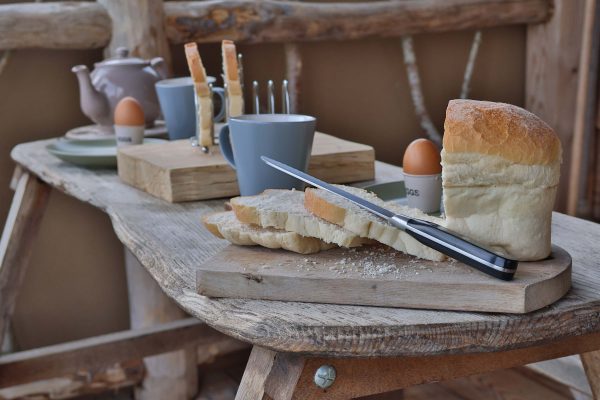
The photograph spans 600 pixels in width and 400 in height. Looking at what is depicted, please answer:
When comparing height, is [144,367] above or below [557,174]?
below

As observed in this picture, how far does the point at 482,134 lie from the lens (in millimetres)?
717

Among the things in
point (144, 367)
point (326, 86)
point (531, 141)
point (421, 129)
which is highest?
point (531, 141)

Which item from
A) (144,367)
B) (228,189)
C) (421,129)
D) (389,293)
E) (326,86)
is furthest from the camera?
(421,129)

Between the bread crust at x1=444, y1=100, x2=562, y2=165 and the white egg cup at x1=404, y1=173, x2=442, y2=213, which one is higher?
the bread crust at x1=444, y1=100, x2=562, y2=165

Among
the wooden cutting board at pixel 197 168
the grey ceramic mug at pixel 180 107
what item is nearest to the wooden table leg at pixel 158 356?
the grey ceramic mug at pixel 180 107

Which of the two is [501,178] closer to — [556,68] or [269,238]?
[269,238]

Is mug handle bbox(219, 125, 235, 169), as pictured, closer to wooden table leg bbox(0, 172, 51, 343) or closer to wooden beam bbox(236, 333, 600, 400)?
wooden beam bbox(236, 333, 600, 400)

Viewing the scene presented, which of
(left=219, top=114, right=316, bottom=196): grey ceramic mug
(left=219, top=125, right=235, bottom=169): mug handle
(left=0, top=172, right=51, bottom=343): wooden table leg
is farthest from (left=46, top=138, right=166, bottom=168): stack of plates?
(left=219, top=114, right=316, bottom=196): grey ceramic mug

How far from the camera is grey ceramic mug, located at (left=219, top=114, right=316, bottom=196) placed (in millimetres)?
992

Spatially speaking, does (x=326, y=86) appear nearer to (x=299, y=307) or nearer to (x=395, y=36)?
(x=395, y=36)

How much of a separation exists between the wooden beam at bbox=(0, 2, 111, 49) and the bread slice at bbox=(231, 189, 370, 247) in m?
1.29

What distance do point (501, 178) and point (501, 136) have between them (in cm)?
4

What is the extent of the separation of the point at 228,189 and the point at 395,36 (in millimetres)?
1471

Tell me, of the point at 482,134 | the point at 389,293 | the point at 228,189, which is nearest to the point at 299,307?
the point at 389,293
